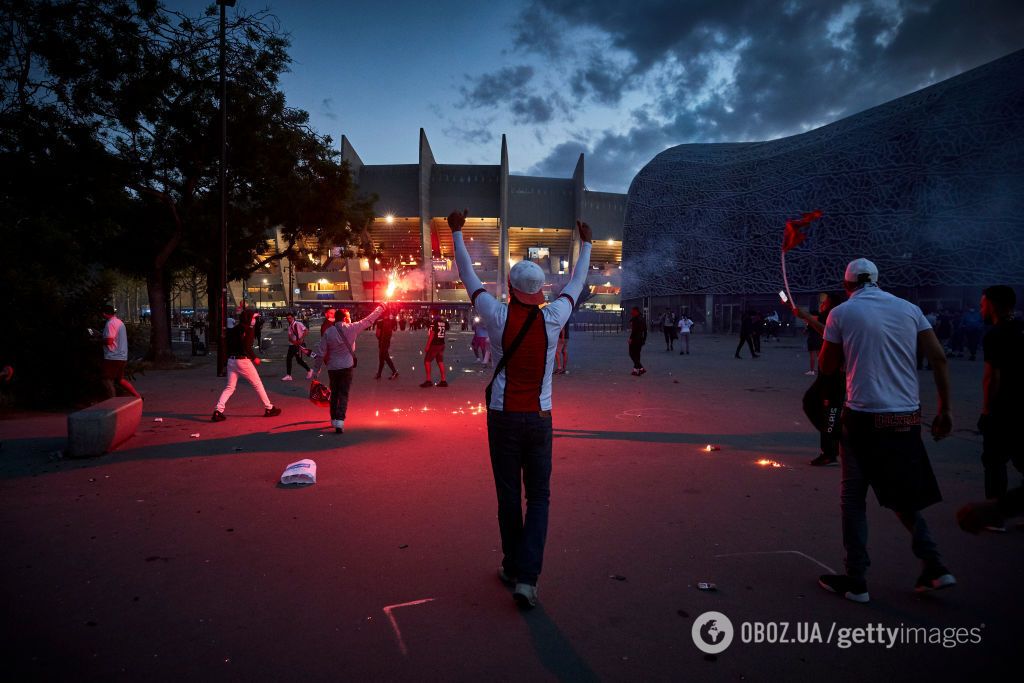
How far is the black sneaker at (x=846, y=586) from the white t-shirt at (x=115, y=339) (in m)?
9.32

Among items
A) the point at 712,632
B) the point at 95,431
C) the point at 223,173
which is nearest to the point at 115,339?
the point at 95,431

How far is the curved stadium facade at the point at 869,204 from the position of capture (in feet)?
105

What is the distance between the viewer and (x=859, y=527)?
3.04m

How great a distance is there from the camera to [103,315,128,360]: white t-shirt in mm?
8258

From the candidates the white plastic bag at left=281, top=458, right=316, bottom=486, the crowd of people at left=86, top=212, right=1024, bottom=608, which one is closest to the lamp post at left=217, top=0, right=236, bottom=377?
the white plastic bag at left=281, top=458, right=316, bottom=486

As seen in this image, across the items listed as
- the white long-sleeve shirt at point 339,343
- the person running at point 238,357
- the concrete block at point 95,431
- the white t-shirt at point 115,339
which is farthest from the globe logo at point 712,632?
the white t-shirt at point 115,339

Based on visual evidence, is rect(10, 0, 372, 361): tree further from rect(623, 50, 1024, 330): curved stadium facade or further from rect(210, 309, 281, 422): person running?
rect(623, 50, 1024, 330): curved stadium facade

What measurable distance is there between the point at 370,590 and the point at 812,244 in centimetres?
4327

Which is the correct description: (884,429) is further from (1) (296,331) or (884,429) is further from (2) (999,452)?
(1) (296,331)

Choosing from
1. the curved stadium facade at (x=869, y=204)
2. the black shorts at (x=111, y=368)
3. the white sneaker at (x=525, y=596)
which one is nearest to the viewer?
the white sneaker at (x=525, y=596)

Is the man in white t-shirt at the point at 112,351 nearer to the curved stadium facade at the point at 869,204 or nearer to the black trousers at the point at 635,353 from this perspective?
the black trousers at the point at 635,353

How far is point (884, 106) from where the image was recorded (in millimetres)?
39250

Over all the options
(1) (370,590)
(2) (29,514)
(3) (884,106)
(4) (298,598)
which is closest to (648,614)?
(1) (370,590)

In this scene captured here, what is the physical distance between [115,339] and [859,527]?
9.47 meters
